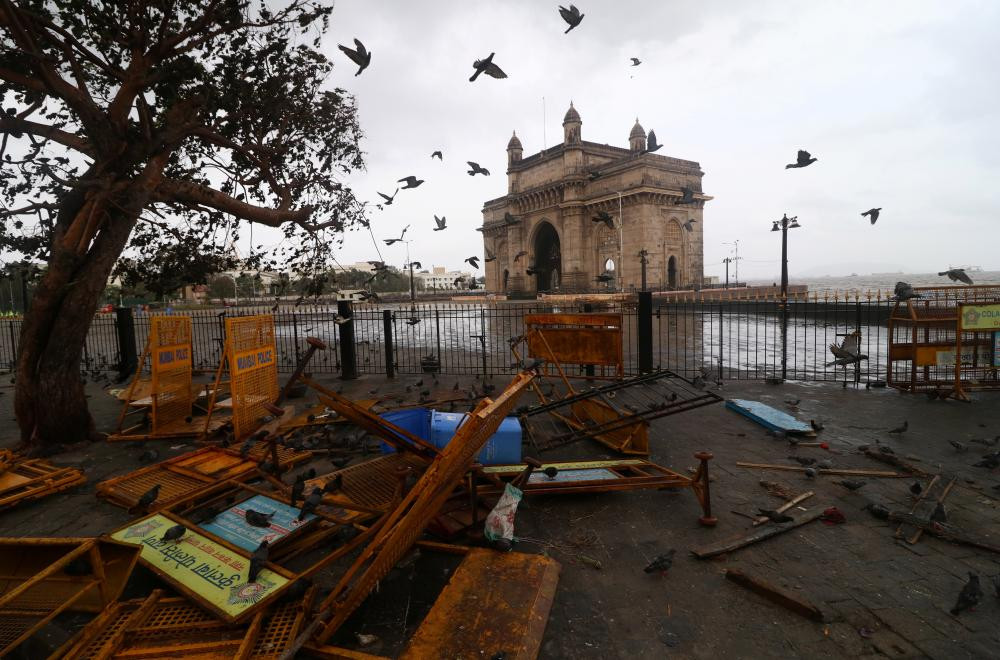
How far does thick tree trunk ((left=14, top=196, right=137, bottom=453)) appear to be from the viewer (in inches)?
242

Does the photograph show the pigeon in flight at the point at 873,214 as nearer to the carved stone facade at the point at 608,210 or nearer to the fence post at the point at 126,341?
the fence post at the point at 126,341

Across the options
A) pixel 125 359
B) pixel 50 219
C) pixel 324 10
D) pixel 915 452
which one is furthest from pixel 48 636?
pixel 125 359

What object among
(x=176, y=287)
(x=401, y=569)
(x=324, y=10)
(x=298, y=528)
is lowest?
(x=401, y=569)

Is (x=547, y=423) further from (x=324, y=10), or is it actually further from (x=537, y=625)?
(x=324, y=10)

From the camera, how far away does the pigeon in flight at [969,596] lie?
108 inches

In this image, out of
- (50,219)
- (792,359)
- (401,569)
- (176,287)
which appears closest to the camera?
(401,569)

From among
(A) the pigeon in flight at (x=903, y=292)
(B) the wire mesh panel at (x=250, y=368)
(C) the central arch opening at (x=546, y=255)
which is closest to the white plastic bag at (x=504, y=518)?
(B) the wire mesh panel at (x=250, y=368)

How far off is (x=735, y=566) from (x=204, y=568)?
378 centimetres

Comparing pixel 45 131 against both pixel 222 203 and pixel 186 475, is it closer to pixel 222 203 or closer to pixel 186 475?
pixel 222 203

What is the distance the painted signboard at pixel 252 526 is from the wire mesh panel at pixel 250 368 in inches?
113

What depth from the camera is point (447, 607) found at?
276cm

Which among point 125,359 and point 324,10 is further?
point 125,359

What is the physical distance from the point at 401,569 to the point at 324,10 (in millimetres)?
8875

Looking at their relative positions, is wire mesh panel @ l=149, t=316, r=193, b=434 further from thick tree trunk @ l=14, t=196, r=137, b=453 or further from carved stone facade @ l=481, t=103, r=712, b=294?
carved stone facade @ l=481, t=103, r=712, b=294
